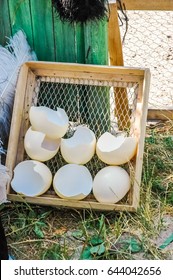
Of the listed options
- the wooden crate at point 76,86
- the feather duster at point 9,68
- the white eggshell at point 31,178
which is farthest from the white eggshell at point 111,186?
the feather duster at point 9,68

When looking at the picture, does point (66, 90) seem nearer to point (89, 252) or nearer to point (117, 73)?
point (117, 73)

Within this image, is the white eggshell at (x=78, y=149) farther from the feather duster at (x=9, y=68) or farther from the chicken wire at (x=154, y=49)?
the chicken wire at (x=154, y=49)

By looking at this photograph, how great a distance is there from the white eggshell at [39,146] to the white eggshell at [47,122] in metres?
0.02

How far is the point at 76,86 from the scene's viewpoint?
256cm

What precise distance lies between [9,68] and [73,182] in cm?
57

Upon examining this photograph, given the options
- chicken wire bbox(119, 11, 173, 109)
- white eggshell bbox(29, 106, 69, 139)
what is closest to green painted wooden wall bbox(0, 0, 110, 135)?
white eggshell bbox(29, 106, 69, 139)

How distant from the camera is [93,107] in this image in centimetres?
260

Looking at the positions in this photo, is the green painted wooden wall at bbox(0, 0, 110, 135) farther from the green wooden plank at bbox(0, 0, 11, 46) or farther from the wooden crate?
the wooden crate

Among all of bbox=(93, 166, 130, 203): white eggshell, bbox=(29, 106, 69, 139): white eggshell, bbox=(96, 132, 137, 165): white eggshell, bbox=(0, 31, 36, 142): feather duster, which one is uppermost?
bbox=(0, 31, 36, 142): feather duster

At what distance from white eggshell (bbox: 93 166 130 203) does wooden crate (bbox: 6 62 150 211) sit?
0.03 meters

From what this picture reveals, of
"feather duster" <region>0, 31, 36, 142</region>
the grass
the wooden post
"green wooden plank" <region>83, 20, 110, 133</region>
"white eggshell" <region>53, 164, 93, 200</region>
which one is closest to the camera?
the grass

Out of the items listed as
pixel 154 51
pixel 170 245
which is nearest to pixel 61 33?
pixel 170 245

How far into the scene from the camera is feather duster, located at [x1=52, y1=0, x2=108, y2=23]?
7.43ft
